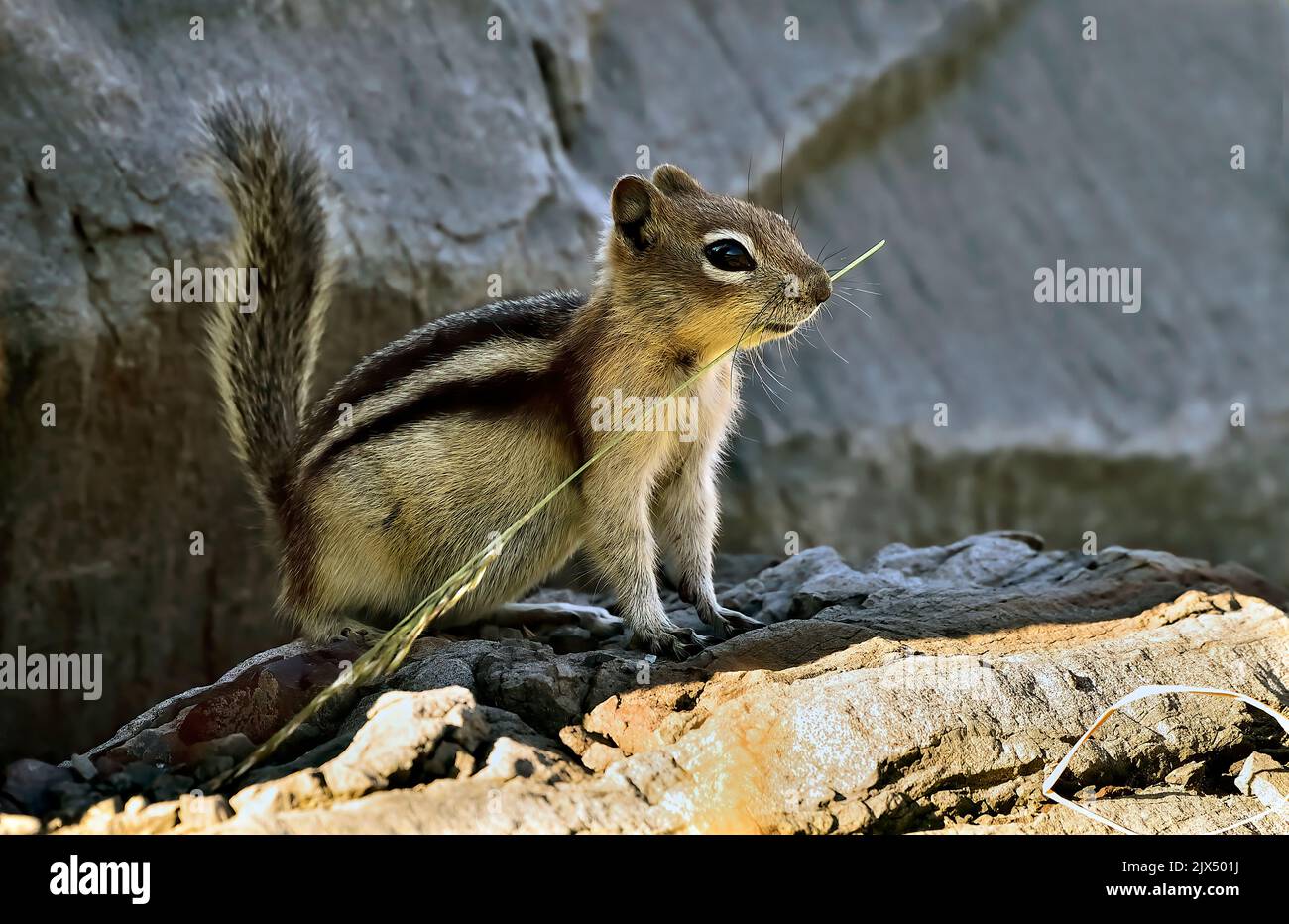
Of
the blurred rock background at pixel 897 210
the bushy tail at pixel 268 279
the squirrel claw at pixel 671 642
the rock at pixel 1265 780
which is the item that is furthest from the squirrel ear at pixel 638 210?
the rock at pixel 1265 780

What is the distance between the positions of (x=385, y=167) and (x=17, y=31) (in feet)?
5.74

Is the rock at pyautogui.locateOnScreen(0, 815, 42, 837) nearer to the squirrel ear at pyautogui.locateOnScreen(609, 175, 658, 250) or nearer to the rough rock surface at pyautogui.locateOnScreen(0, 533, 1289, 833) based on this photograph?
the rough rock surface at pyautogui.locateOnScreen(0, 533, 1289, 833)

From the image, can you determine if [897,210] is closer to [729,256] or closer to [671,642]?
[729,256]

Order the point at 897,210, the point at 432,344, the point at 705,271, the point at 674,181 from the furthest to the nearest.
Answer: the point at 897,210 → the point at 674,181 → the point at 432,344 → the point at 705,271

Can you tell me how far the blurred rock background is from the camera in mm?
6133

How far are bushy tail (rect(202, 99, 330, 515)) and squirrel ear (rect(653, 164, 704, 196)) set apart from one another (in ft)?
4.41

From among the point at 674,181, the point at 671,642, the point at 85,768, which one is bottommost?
the point at 85,768

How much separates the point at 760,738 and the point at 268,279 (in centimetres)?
273

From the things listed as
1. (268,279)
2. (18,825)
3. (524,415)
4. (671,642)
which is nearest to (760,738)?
(671,642)

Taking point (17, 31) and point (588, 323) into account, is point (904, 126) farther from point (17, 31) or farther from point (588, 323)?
point (17, 31)

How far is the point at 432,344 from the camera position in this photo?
4.54 m

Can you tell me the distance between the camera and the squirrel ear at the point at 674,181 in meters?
4.73

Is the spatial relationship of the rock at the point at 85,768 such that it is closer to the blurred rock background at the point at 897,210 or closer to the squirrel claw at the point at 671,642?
the squirrel claw at the point at 671,642

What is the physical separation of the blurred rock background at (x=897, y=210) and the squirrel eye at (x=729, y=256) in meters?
2.16
